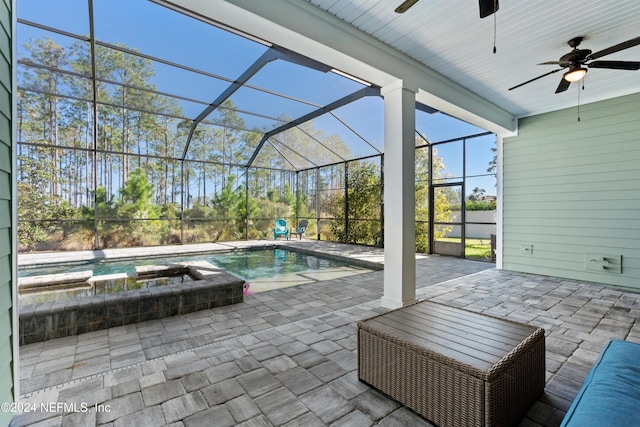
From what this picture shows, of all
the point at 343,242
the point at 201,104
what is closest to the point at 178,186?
the point at 201,104

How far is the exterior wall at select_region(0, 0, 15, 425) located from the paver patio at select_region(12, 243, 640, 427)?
0.35 meters

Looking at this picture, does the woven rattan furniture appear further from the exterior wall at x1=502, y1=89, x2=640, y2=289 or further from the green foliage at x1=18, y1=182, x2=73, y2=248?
the green foliage at x1=18, y1=182, x2=73, y2=248

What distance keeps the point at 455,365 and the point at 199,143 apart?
10135mm

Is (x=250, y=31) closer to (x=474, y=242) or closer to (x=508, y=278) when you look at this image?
(x=508, y=278)

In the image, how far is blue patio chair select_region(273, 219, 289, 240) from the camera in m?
11.2

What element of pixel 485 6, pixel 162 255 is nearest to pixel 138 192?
pixel 162 255

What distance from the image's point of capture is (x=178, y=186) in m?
10.2

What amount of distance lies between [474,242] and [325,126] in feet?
16.7

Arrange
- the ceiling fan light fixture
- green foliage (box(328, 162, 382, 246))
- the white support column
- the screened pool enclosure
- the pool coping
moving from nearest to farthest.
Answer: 1. the ceiling fan light fixture
2. the white support column
3. the screened pool enclosure
4. the pool coping
5. green foliage (box(328, 162, 382, 246))

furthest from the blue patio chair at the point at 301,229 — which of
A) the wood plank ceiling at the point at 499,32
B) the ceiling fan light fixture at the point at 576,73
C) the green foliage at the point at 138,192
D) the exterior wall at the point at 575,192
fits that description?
the ceiling fan light fixture at the point at 576,73

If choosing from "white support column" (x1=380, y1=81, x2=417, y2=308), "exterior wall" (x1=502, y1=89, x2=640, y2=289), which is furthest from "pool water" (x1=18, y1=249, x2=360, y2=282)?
"exterior wall" (x1=502, y1=89, x2=640, y2=289)

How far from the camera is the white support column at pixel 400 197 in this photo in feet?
11.4

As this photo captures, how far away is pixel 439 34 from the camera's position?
303cm

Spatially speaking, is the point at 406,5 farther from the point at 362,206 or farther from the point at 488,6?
the point at 362,206
